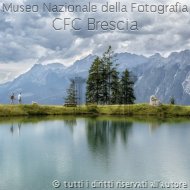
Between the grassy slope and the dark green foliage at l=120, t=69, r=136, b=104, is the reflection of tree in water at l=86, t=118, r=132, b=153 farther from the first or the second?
the dark green foliage at l=120, t=69, r=136, b=104

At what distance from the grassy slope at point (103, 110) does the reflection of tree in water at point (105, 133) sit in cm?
1915

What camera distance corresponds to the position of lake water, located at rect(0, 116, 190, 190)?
1276 inches

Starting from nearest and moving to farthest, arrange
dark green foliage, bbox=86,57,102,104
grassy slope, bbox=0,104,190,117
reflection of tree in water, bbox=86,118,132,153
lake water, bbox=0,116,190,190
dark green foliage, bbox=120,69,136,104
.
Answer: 1. lake water, bbox=0,116,190,190
2. reflection of tree in water, bbox=86,118,132,153
3. grassy slope, bbox=0,104,190,117
4. dark green foliage, bbox=86,57,102,104
5. dark green foliage, bbox=120,69,136,104

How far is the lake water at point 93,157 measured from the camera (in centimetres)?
3241

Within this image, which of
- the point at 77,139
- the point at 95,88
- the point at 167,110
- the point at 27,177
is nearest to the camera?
the point at 27,177

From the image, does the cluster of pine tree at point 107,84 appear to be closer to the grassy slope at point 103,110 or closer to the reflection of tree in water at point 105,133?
the grassy slope at point 103,110

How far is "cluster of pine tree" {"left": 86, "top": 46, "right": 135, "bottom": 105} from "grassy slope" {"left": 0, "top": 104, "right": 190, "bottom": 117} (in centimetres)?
1283

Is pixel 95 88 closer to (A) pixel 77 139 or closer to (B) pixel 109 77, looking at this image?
(B) pixel 109 77

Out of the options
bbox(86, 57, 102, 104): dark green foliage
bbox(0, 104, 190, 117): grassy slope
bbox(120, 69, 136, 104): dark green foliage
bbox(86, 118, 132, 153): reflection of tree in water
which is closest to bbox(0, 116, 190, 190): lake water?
bbox(86, 118, 132, 153): reflection of tree in water

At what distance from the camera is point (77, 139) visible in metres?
55.6

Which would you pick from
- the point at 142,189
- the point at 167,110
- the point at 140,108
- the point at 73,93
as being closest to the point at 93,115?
the point at 140,108

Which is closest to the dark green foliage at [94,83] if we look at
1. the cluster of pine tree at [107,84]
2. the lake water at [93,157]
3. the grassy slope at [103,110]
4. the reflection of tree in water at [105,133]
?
the cluster of pine tree at [107,84]

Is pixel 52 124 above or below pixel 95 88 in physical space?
below

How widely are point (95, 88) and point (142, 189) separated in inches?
3191
